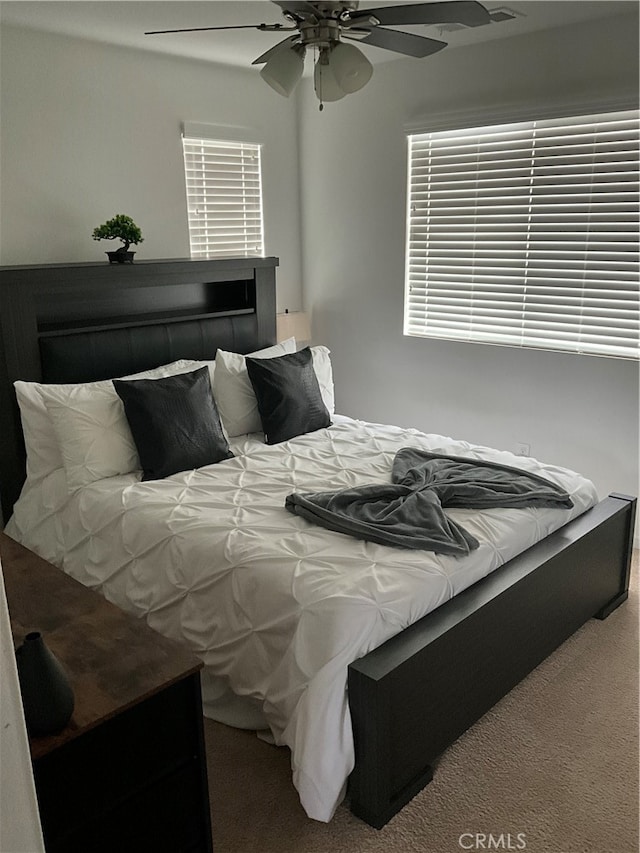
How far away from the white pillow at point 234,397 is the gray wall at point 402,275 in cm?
129

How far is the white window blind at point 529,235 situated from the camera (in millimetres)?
3553

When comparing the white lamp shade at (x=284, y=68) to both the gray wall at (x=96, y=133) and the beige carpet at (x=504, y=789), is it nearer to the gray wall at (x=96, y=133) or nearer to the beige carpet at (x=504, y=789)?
the gray wall at (x=96, y=133)

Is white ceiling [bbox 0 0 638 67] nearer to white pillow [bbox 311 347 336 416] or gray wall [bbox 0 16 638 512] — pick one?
gray wall [bbox 0 16 638 512]

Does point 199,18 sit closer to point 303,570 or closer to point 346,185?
point 346,185

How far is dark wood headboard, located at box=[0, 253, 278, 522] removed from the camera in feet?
10.5

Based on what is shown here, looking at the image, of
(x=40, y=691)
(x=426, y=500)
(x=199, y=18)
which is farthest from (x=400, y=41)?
(x=40, y=691)

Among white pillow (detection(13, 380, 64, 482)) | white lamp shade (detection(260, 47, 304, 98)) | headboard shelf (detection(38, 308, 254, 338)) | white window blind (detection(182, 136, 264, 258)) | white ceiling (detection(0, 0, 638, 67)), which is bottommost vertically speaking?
white pillow (detection(13, 380, 64, 482))

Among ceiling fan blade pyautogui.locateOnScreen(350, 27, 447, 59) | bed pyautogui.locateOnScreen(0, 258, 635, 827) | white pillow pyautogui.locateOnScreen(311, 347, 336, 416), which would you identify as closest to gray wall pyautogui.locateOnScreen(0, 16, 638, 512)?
bed pyautogui.locateOnScreen(0, 258, 635, 827)

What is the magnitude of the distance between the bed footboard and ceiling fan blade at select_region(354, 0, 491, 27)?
70.7 inches

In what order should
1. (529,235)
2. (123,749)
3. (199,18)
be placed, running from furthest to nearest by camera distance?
(529,235) < (199,18) < (123,749)

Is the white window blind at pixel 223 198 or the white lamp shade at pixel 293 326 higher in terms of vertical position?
the white window blind at pixel 223 198

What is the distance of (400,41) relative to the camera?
2455 mm

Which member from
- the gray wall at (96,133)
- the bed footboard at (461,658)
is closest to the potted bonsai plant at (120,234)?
the gray wall at (96,133)

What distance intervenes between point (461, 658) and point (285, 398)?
1736 millimetres
